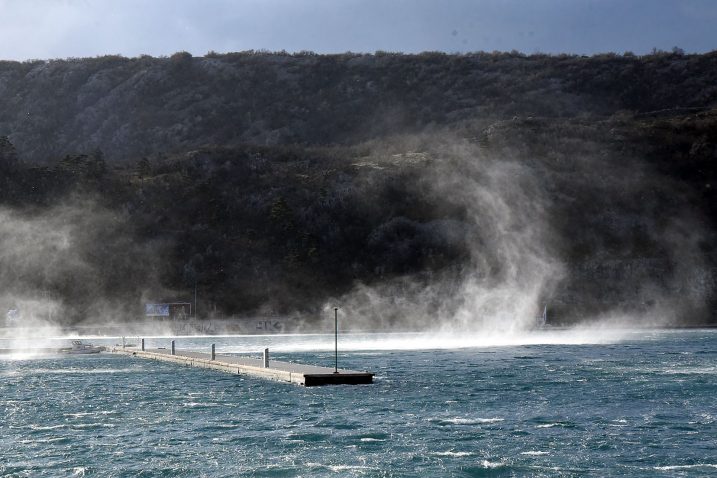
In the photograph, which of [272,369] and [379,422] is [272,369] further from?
[379,422]

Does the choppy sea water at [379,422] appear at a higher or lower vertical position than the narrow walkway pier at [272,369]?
lower

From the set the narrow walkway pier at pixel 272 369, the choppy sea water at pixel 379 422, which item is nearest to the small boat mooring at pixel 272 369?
the narrow walkway pier at pixel 272 369

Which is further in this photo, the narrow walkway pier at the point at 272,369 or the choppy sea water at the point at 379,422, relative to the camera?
the narrow walkway pier at the point at 272,369

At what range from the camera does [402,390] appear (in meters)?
56.7

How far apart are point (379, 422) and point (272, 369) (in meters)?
21.8

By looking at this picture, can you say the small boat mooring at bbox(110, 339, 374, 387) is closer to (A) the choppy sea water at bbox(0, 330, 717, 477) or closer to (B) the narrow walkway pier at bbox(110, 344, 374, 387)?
(B) the narrow walkway pier at bbox(110, 344, 374, 387)

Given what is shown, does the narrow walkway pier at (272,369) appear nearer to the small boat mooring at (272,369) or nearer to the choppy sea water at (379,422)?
the small boat mooring at (272,369)

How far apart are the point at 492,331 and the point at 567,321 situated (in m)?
26.5

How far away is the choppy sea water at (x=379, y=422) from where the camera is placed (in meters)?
35.0

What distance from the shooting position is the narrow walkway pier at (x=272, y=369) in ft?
195

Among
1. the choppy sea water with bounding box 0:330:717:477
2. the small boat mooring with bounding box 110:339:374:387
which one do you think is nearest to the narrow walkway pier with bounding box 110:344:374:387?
the small boat mooring with bounding box 110:339:374:387

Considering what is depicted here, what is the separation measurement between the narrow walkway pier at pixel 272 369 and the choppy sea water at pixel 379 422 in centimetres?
92

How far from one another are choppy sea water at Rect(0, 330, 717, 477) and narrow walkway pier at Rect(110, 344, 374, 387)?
3.01 ft

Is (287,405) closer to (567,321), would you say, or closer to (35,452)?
(35,452)
